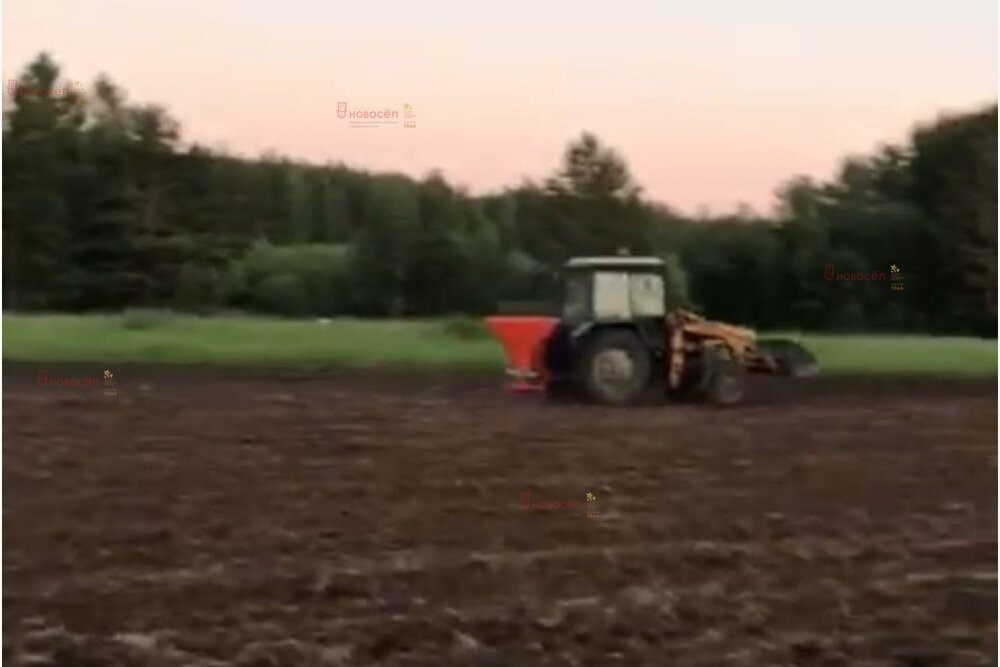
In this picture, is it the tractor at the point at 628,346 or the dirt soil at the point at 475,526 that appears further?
the tractor at the point at 628,346

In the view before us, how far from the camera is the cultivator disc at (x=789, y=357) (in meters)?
1.93

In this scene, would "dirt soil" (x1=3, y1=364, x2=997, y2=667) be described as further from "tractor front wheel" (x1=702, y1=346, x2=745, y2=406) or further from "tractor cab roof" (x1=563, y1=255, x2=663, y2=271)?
"tractor cab roof" (x1=563, y1=255, x2=663, y2=271)

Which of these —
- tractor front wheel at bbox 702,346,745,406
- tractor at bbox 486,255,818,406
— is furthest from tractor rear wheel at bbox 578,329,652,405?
tractor front wheel at bbox 702,346,745,406

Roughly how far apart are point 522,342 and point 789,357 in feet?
1.42

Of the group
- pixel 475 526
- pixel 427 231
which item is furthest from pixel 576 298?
pixel 475 526

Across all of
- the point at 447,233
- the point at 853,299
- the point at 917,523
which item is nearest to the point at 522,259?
the point at 447,233

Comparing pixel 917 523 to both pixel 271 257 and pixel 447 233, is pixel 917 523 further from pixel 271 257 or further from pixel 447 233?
pixel 271 257

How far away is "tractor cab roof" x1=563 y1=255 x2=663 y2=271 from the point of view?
1909mm

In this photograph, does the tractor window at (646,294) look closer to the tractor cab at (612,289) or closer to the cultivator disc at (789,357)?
the tractor cab at (612,289)

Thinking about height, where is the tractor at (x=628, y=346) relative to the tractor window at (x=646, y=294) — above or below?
below

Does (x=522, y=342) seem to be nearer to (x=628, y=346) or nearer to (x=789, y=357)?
(x=628, y=346)

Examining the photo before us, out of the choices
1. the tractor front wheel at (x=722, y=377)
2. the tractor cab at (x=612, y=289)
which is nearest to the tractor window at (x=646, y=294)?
the tractor cab at (x=612, y=289)

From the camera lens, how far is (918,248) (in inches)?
77.8

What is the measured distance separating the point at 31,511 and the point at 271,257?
0.52 meters
